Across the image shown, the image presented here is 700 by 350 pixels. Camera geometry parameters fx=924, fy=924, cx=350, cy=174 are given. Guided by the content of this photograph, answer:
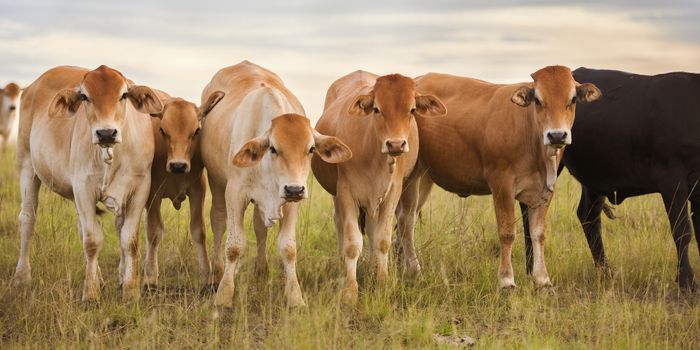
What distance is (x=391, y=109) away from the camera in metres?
8.07

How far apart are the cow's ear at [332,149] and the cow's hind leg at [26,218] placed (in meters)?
3.69

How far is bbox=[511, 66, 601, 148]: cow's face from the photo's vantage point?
330 inches

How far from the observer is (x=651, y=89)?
980cm

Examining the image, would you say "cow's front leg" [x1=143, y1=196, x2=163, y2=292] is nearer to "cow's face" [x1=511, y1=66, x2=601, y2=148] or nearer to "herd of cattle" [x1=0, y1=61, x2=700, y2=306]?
"herd of cattle" [x1=0, y1=61, x2=700, y2=306]

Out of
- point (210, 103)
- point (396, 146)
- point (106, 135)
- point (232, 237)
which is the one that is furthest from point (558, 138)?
point (106, 135)

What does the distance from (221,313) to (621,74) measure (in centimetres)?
529

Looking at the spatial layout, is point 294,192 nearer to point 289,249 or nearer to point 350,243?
point 289,249

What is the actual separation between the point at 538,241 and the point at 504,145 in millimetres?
1012

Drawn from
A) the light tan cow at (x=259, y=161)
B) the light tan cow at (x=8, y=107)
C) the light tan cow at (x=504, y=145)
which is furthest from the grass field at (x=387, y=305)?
the light tan cow at (x=8, y=107)

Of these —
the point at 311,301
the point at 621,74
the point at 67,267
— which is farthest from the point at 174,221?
the point at 621,74

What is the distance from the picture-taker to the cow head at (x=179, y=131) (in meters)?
8.88

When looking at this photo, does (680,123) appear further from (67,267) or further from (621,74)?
(67,267)

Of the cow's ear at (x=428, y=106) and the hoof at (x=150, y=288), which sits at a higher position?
the cow's ear at (x=428, y=106)

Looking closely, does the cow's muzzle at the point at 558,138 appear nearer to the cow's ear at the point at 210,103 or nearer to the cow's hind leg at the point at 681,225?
the cow's hind leg at the point at 681,225
